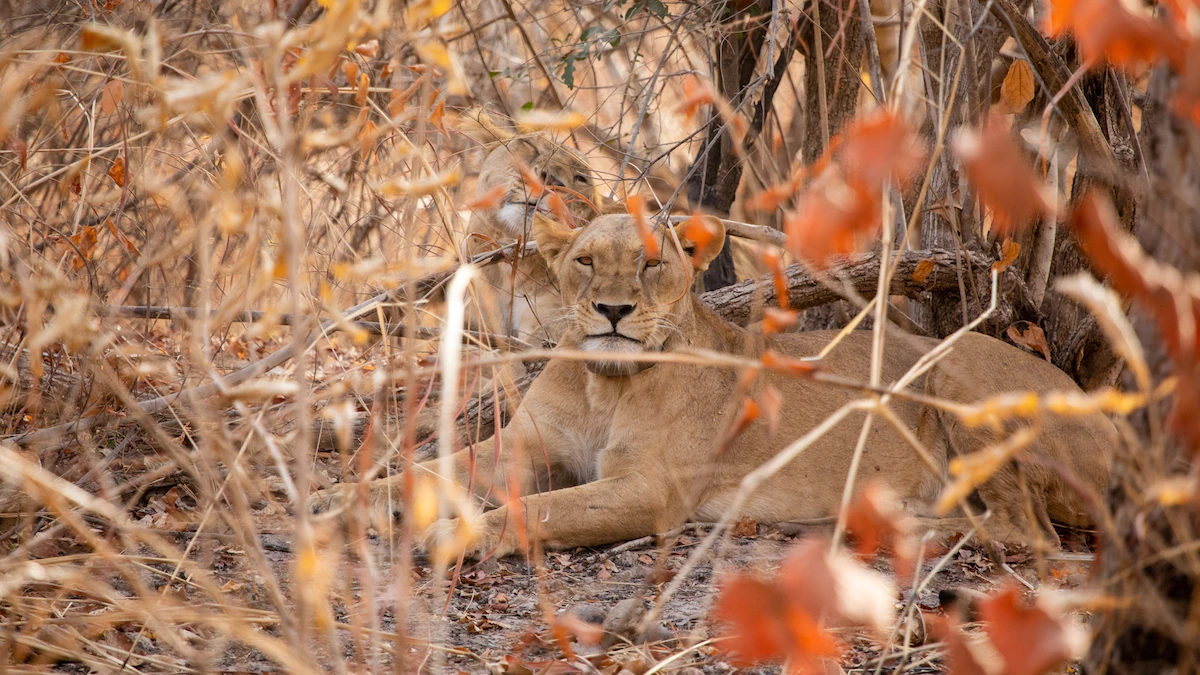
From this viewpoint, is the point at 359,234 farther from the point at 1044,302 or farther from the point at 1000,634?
the point at 1000,634

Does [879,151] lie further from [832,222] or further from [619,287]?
[619,287]

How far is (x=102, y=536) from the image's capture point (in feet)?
11.6

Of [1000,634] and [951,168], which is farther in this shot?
[951,168]

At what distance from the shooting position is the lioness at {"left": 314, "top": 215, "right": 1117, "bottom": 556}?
4020mm

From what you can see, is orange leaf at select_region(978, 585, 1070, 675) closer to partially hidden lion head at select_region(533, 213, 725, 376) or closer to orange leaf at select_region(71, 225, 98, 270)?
partially hidden lion head at select_region(533, 213, 725, 376)

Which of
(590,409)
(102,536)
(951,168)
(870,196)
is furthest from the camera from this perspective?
(951,168)

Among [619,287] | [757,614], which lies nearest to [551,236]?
[619,287]

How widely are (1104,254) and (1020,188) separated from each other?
14 cm

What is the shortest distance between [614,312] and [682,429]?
685 millimetres

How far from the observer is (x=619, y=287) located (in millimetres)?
3992

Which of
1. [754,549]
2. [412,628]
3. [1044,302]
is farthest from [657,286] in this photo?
[1044,302]

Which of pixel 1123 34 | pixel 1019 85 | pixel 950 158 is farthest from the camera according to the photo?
pixel 950 158

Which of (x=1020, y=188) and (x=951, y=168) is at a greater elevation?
(x=1020, y=188)

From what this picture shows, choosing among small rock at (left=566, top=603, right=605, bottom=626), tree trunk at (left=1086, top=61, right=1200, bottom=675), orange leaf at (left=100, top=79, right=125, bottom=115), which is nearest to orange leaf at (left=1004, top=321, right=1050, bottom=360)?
small rock at (left=566, top=603, right=605, bottom=626)
